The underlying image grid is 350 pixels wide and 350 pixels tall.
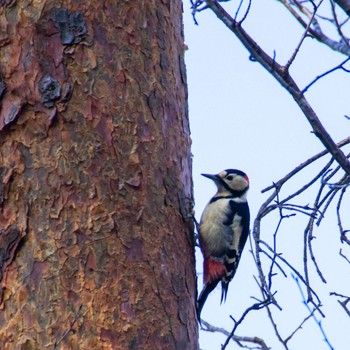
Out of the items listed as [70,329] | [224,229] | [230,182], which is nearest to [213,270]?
[224,229]

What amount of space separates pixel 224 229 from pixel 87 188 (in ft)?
5.63

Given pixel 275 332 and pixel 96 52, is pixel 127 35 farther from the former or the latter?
pixel 275 332

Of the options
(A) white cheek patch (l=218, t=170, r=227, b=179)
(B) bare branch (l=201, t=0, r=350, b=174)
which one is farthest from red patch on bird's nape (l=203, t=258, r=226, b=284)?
(B) bare branch (l=201, t=0, r=350, b=174)

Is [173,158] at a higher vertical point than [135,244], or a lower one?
higher

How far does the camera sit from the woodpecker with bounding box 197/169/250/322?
3.71m

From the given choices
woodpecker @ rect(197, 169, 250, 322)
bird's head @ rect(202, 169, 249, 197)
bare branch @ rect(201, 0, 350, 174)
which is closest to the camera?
bare branch @ rect(201, 0, 350, 174)

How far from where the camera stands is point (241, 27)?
2.54m

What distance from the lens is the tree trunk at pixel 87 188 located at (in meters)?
2.22

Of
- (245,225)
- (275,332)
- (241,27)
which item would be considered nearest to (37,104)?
(241,27)

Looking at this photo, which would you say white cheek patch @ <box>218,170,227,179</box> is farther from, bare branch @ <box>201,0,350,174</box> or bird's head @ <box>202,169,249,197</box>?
bare branch @ <box>201,0,350,174</box>

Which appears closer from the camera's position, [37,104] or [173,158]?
[37,104]

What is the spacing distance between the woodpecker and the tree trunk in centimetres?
102

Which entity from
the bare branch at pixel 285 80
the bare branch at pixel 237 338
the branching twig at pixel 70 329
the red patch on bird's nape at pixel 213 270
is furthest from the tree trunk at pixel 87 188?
the red patch on bird's nape at pixel 213 270

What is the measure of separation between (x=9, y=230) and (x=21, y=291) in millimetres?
197
